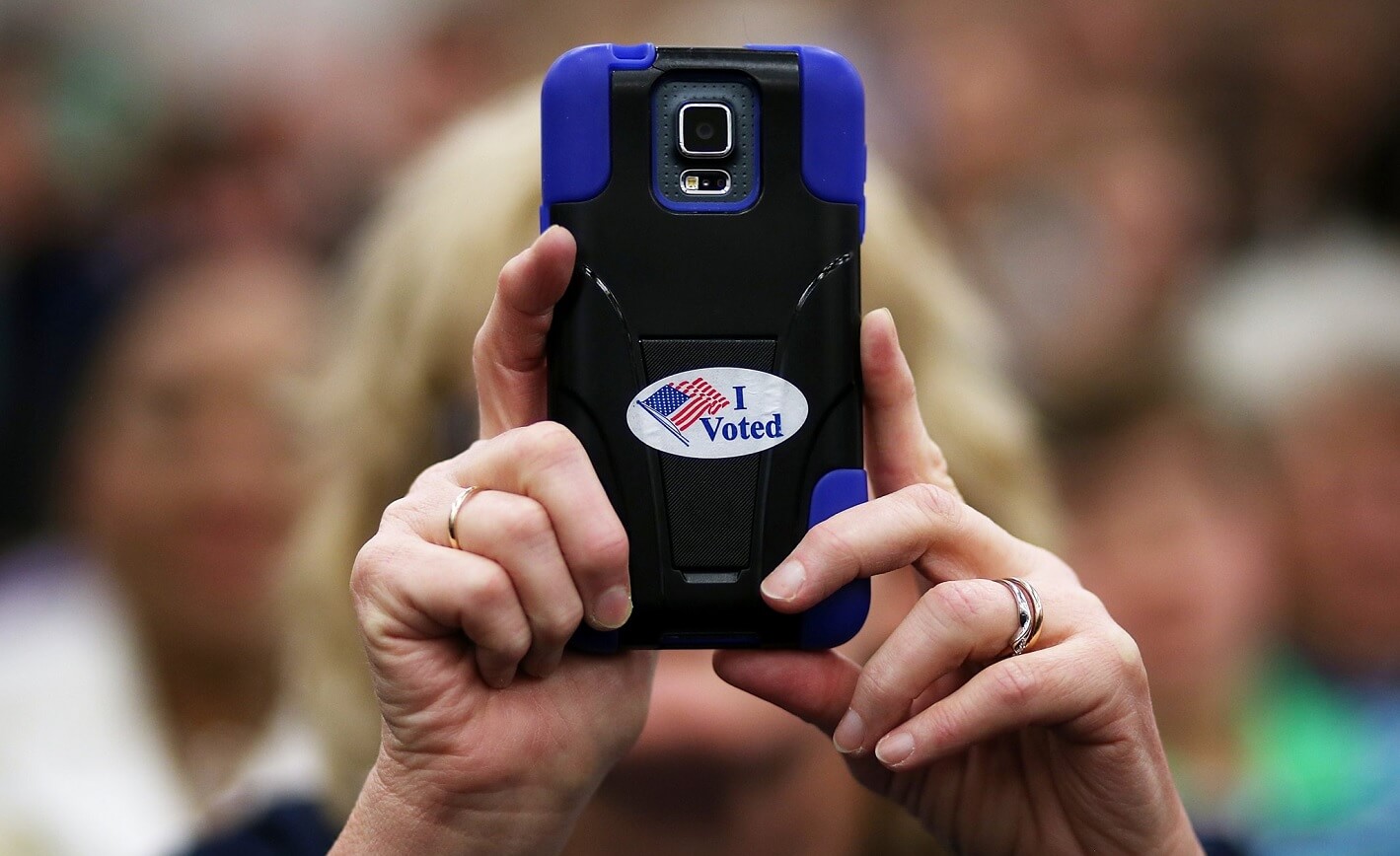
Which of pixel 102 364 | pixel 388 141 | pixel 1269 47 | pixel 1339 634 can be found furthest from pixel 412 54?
pixel 1339 634

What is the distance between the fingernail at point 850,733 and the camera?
1.22 metres

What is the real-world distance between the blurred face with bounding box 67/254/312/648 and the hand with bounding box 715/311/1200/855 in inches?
81.8

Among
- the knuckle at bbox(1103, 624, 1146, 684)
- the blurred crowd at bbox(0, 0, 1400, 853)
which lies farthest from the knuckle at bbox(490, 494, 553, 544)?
the blurred crowd at bbox(0, 0, 1400, 853)

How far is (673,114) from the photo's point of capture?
1.26 meters

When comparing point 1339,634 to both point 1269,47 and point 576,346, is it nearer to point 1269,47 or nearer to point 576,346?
point 1269,47

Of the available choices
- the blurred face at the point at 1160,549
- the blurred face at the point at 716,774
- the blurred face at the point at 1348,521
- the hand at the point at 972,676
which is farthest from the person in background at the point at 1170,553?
the hand at the point at 972,676

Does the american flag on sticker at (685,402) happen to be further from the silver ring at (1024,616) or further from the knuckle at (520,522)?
the silver ring at (1024,616)

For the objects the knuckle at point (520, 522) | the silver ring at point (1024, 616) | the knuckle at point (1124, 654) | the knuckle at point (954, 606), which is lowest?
the knuckle at point (1124, 654)

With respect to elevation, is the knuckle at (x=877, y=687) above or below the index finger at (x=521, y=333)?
below

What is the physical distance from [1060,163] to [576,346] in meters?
3.13

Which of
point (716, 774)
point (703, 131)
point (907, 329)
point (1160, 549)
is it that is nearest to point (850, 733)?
point (703, 131)

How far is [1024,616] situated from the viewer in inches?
48.8

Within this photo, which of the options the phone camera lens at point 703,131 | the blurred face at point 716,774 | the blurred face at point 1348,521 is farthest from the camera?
the blurred face at point 1348,521

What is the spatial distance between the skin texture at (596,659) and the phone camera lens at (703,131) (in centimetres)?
16
